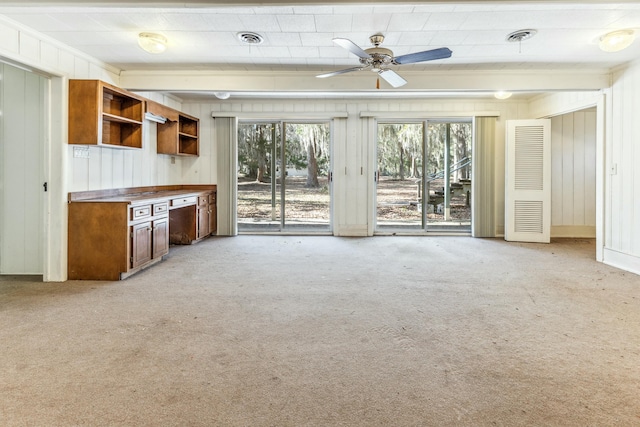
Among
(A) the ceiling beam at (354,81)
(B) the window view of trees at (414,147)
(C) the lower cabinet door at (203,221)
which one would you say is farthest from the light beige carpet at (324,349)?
(B) the window view of trees at (414,147)

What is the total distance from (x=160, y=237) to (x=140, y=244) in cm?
50

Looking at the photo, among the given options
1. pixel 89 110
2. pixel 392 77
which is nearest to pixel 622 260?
pixel 392 77

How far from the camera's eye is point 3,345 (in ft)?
7.73

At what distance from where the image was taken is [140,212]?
164 inches

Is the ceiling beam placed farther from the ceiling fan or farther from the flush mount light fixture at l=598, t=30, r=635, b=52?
the flush mount light fixture at l=598, t=30, r=635, b=52

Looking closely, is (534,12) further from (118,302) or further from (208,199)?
(208,199)

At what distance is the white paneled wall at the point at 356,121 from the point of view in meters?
6.85

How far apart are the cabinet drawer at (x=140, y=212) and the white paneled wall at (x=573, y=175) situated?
266 inches

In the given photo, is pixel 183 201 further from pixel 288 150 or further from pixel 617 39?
pixel 617 39

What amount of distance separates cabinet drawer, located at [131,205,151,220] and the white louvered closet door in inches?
223

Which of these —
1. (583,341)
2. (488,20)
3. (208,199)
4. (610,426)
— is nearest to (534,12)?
(488,20)

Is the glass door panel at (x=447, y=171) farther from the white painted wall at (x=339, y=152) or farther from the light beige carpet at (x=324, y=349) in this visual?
the light beige carpet at (x=324, y=349)

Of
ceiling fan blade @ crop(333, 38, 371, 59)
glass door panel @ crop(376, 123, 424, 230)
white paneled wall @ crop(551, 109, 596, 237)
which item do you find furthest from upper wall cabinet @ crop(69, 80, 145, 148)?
white paneled wall @ crop(551, 109, 596, 237)

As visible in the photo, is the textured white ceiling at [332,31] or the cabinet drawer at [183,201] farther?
the cabinet drawer at [183,201]
